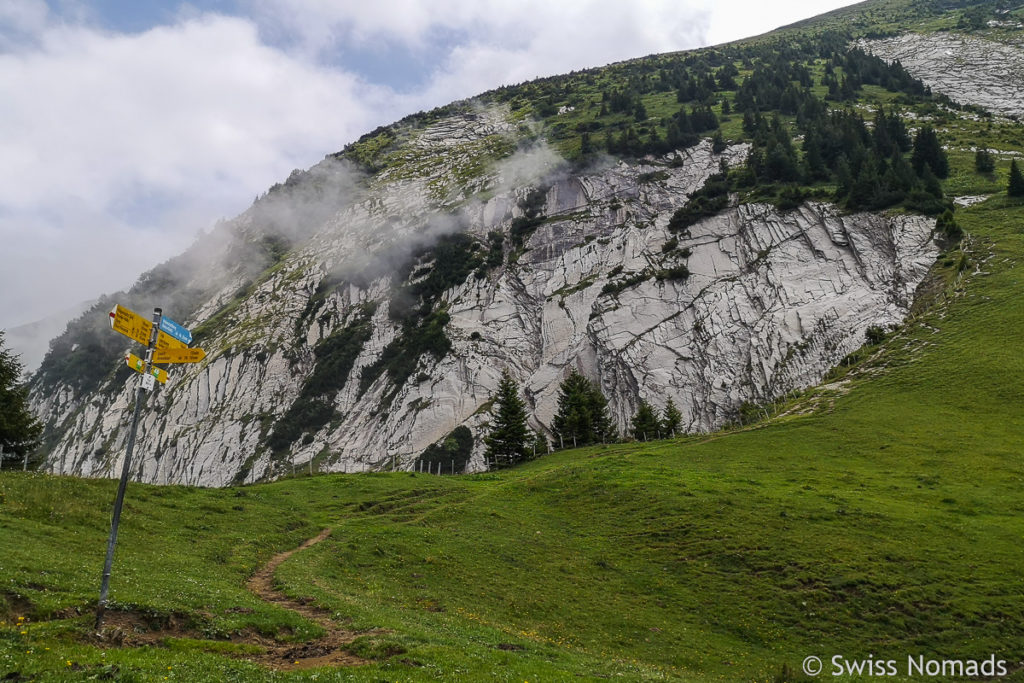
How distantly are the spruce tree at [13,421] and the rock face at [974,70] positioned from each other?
699ft

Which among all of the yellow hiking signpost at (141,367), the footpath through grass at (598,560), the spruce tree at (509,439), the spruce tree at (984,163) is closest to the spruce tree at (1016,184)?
the spruce tree at (984,163)

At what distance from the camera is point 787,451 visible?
52.6 meters

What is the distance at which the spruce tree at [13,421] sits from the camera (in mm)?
47688

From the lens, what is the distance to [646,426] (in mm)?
76125

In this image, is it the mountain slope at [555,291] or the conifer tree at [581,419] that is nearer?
the conifer tree at [581,419]

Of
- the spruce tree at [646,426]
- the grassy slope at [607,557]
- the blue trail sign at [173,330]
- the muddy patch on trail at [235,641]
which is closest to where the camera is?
the muddy patch on trail at [235,641]

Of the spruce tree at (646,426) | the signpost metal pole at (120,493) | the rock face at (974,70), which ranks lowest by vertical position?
the signpost metal pole at (120,493)

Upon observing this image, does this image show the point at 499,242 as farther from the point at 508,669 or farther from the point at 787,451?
the point at 508,669

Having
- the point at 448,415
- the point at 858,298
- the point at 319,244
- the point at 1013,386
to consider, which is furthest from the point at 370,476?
the point at 319,244

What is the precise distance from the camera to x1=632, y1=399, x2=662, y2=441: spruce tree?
76188 mm

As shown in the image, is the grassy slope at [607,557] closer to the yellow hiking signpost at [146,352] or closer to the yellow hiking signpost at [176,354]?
the yellow hiking signpost at [146,352]

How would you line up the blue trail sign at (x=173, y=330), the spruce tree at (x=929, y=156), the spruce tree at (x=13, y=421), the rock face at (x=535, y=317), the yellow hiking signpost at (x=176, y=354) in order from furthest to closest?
the spruce tree at (x=929, y=156) < the rock face at (x=535, y=317) < the spruce tree at (x=13, y=421) < the blue trail sign at (x=173, y=330) < the yellow hiking signpost at (x=176, y=354)

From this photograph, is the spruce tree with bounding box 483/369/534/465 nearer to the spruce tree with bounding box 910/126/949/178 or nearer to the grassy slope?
the grassy slope

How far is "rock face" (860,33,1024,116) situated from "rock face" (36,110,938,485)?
3678 inches
